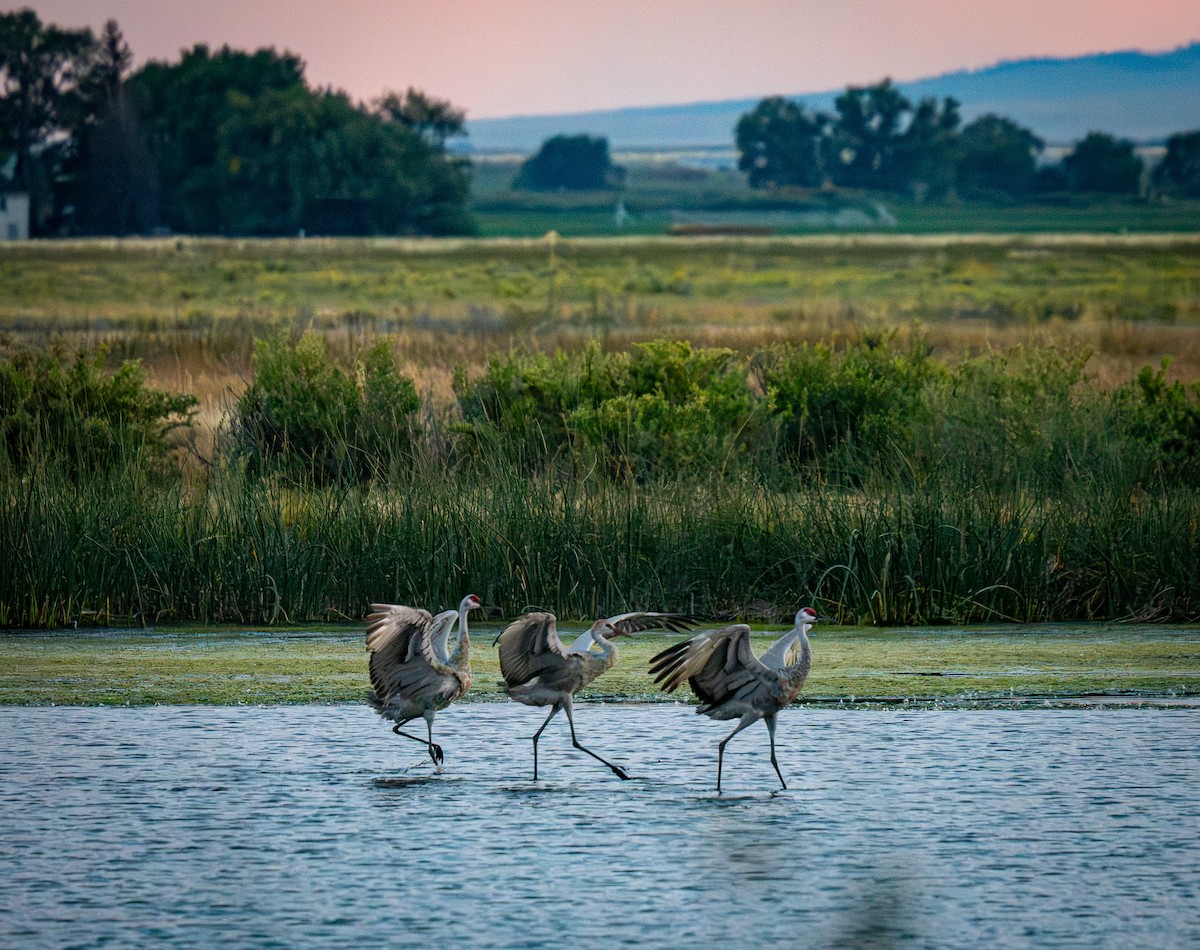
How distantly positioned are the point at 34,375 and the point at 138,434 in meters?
1.74

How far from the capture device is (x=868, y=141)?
14075 centimetres

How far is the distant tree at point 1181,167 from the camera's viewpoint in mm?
153875

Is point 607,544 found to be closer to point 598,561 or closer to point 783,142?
point 598,561

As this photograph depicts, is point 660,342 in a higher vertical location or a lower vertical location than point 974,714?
higher

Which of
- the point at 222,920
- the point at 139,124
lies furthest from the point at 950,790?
the point at 139,124

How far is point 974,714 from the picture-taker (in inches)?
385

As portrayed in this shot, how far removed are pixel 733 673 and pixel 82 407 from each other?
37.8ft

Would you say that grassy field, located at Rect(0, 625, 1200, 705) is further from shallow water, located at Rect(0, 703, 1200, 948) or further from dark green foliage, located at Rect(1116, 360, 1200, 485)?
dark green foliage, located at Rect(1116, 360, 1200, 485)

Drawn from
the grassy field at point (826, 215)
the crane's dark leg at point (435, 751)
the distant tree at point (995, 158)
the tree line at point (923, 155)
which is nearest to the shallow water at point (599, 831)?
the crane's dark leg at point (435, 751)

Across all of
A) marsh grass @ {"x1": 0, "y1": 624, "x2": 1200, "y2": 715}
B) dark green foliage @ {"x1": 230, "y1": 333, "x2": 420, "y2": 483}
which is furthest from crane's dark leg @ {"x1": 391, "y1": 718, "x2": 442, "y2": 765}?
dark green foliage @ {"x1": 230, "y1": 333, "x2": 420, "y2": 483}

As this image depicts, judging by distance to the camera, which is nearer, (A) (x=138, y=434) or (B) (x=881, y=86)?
(A) (x=138, y=434)

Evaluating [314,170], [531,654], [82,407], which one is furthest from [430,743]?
[314,170]

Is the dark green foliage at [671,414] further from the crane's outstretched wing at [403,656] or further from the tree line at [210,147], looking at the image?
the tree line at [210,147]

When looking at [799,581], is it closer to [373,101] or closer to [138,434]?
[138,434]
